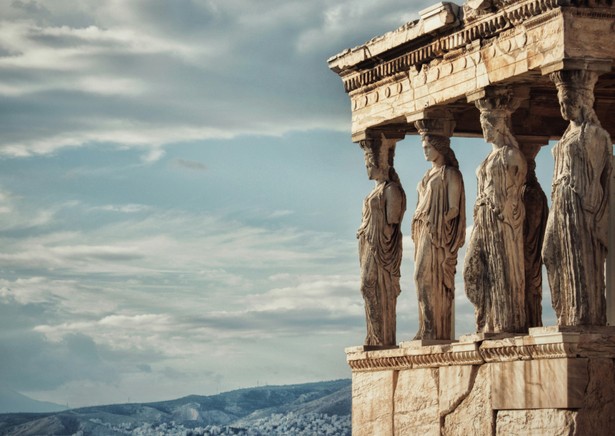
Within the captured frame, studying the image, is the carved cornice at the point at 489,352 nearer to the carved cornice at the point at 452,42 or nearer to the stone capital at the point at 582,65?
the stone capital at the point at 582,65

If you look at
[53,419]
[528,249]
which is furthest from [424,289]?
[53,419]

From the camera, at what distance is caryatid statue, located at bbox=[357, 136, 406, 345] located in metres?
31.4

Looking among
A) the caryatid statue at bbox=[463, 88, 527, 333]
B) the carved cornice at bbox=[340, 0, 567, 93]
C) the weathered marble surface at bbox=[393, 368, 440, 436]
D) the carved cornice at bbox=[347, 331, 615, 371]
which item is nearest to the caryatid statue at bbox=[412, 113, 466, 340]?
the carved cornice at bbox=[347, 331, 615, 371]

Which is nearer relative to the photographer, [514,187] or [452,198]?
[514,187]

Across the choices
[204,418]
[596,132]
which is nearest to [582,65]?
[596,132]

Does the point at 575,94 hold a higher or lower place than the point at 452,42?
lower

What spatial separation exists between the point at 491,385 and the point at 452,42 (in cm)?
466

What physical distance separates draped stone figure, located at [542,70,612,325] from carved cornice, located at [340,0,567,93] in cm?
97

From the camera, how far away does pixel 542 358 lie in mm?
26484

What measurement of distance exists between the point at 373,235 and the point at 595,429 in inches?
246

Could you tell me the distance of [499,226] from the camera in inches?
1104

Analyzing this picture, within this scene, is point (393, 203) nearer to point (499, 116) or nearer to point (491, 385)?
point (499, 116)

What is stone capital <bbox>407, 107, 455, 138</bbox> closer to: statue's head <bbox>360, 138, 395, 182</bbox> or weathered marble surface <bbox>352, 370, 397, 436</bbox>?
statue's head <bbox>360, 138, 395, 182</bbox>

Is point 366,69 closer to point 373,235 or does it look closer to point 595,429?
point 373,235
